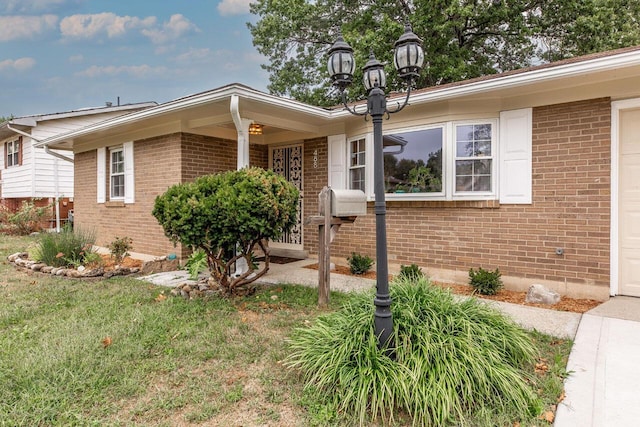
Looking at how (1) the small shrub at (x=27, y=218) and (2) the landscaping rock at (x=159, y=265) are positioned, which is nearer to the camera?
(2) the landscaping rock at (x=159, y=265)

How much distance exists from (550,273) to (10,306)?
6783 millimetres

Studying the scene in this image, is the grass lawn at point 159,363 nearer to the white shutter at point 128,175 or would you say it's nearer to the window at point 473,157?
the window at point 473,157

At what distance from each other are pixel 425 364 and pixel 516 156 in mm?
3807

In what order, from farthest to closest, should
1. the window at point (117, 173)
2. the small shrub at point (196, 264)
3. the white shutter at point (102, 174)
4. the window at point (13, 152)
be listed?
the window at point (13, 152), the white shutter at point (102, 174), the window at point (117, 173), the small shrub at point (196, 264)

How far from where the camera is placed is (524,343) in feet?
9.13

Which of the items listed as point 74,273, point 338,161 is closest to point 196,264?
point 74,273

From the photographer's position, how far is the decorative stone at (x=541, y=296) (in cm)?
451

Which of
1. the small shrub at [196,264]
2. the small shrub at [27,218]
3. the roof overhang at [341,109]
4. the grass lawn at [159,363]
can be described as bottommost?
the grass lawn at [159,363]

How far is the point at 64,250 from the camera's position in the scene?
639 cm

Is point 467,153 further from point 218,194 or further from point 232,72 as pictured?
point 232,72

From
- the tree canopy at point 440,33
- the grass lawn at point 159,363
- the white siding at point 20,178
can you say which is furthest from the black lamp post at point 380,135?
the white siding at point 20,178

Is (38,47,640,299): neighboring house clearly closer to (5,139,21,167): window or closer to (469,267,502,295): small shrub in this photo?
(469,267,502,295): small shrub

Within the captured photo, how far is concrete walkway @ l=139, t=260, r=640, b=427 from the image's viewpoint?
7.34 ft

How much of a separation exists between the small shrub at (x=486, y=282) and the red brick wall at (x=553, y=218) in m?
0.34
